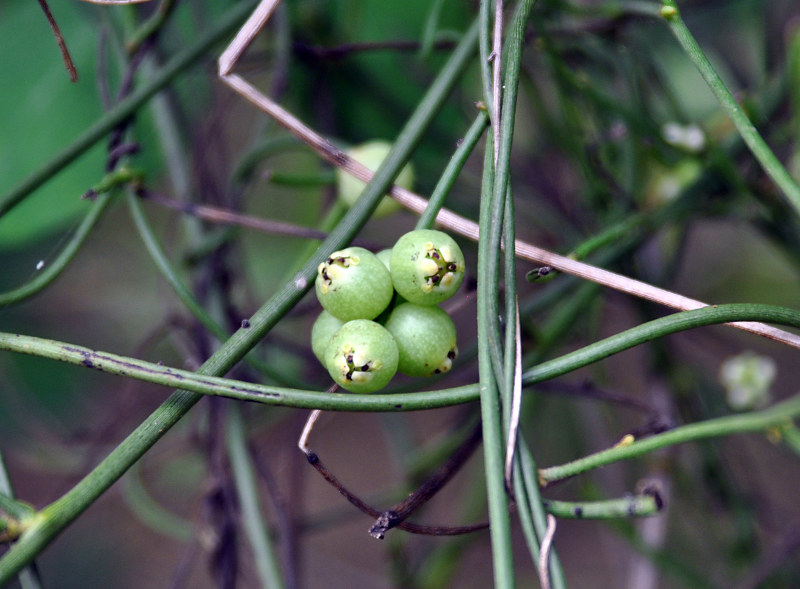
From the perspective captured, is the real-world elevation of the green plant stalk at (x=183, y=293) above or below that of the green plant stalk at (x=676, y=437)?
above

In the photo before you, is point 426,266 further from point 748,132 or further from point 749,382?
point 749,382

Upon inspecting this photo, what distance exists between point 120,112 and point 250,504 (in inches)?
12.9

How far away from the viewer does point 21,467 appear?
1119 mm

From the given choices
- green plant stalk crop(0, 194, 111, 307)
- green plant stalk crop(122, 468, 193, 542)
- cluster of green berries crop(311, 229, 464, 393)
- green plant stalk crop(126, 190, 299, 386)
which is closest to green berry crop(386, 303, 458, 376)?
cluster of green berries crop(311, 229, 464, 393)

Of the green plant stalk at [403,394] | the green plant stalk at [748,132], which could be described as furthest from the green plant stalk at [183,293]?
the green plant stalk at [748,132]

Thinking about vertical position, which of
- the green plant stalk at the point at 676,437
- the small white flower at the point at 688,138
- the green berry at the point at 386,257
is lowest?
the green plant stalk at the point at 676,437

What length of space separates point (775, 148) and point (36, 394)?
0.96m

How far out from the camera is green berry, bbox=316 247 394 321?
1.07ft

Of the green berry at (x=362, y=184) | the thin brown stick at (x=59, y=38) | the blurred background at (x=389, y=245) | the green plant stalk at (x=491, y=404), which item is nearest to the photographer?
the green plant stalk at (x=491, y=404)

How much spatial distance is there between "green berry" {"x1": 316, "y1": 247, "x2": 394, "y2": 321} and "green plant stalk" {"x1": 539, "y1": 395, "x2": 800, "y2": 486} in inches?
4.6

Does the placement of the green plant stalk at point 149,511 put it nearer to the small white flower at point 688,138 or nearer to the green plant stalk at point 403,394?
the green plant stalk at point 403,394

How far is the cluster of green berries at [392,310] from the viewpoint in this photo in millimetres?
318

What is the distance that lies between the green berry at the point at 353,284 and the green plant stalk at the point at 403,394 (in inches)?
1.7

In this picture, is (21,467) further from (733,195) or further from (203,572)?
(733,195)
